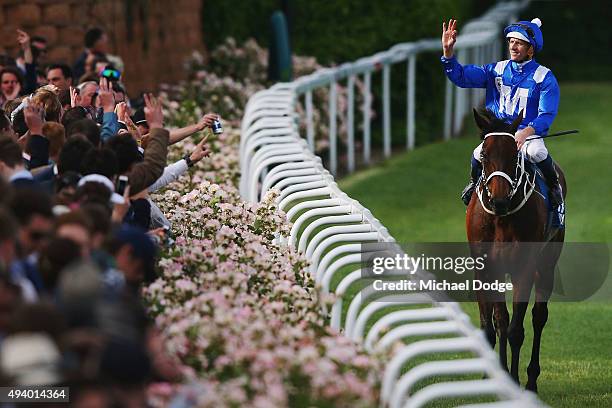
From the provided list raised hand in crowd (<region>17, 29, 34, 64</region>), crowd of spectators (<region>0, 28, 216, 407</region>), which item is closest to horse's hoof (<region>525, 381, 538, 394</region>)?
crowd of spectators (<region>0, 28, 216, 407</region>)

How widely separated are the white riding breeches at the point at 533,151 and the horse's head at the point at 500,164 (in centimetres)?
20

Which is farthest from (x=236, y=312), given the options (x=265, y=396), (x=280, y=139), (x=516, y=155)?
(x=280, y=139)

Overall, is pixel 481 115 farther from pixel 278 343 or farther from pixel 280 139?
pixel 278 343

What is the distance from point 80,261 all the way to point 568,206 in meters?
10.7

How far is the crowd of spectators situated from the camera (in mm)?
3768

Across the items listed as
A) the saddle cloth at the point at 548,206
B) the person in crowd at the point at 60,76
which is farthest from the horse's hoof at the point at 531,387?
the person in crowd at the point at 60,76

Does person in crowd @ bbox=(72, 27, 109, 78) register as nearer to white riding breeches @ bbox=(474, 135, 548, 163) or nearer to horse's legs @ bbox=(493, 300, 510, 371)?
white riding breeches @ bbox=(474, 135, 548, 163)

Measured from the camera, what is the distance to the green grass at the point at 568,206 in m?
Result: 8.30

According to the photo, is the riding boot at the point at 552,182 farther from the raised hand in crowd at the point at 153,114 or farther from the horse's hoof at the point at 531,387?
the raised hand in crowd at the point at 153,114

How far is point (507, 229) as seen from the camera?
7766 mm

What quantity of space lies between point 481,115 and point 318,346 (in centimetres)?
309

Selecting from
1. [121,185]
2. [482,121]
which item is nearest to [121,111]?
[121,185]

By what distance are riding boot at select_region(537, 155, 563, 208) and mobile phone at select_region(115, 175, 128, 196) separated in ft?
9.15
